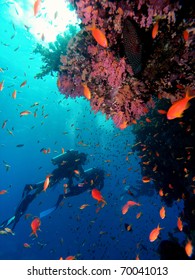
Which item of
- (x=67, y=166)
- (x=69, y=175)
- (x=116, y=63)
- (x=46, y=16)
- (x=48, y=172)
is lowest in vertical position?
(x=116, y=63)

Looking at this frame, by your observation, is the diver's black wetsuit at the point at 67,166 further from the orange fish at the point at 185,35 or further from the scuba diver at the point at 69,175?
the orange fish at the point at 185,35

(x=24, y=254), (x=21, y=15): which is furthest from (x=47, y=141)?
(x=21, y=15)

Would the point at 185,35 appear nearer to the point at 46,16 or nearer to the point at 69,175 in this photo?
the point at 69,175

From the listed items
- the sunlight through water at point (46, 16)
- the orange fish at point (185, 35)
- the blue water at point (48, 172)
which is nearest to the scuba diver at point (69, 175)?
the blue water at point (48, 172)

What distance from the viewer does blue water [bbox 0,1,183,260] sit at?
74.2ft

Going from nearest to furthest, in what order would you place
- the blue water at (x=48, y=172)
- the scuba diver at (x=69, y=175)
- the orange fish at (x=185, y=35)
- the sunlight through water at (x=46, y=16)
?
the orange fish at (x=185, y=35) → the scuba diver at (x=69, y=175) → the sunlight through water at (x=46, y=16) → the blue water at (x=48, y=172)

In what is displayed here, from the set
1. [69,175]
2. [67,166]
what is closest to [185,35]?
[67,166]

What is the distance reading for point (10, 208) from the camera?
7475 cm

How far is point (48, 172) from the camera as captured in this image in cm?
1500

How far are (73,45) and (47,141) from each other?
3050 inches

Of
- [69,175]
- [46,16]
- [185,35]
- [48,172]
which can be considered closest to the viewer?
[185,35]

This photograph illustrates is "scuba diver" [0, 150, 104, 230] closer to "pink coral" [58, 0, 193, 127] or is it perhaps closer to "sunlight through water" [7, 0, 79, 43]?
"pink coral" [58, 0, 193, 127]

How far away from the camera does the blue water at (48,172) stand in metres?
22.6

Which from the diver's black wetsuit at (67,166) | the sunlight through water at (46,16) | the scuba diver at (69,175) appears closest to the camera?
the scuba diver at (69,175)
